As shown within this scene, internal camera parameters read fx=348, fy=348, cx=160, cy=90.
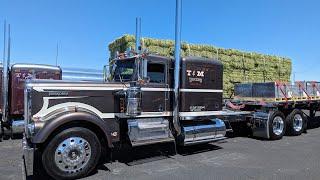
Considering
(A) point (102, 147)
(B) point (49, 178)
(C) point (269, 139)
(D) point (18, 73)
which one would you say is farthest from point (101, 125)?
(C) point (269, 139)

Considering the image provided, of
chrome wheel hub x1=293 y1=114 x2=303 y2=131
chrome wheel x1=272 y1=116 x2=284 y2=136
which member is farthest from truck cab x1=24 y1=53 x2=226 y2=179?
A: chrome wheel hub x1=293 y1=114 x2=303 y2=131

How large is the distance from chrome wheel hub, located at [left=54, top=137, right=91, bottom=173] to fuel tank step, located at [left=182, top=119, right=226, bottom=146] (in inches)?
111

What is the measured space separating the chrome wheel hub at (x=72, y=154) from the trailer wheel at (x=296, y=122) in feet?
27.0

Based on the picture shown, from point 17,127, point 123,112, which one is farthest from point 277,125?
point 17,127

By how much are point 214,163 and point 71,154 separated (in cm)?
332

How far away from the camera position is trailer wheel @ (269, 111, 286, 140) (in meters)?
11.7

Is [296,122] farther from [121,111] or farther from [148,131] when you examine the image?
[121,111]

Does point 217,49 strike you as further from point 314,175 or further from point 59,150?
point 59,150

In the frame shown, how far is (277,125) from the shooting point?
A: 12.1 meters

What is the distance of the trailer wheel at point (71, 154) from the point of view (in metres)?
6.57

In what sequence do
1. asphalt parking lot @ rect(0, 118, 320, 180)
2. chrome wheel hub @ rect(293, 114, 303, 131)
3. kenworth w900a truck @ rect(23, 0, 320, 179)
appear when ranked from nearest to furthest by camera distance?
kenworth w900a truck @ rect(23, 0, 320, 179)
asphalt parking lot @ rect(0, 118, 320, 180)
chrome wheel hub @ rect(293, 114, 303, 131)

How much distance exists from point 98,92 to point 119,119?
0.82 m

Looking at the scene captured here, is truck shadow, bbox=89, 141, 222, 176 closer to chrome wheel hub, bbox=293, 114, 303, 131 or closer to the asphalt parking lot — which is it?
the asphalt parking lot

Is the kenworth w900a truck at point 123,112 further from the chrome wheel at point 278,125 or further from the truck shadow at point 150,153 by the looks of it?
the chrome wheel at point 278,125
